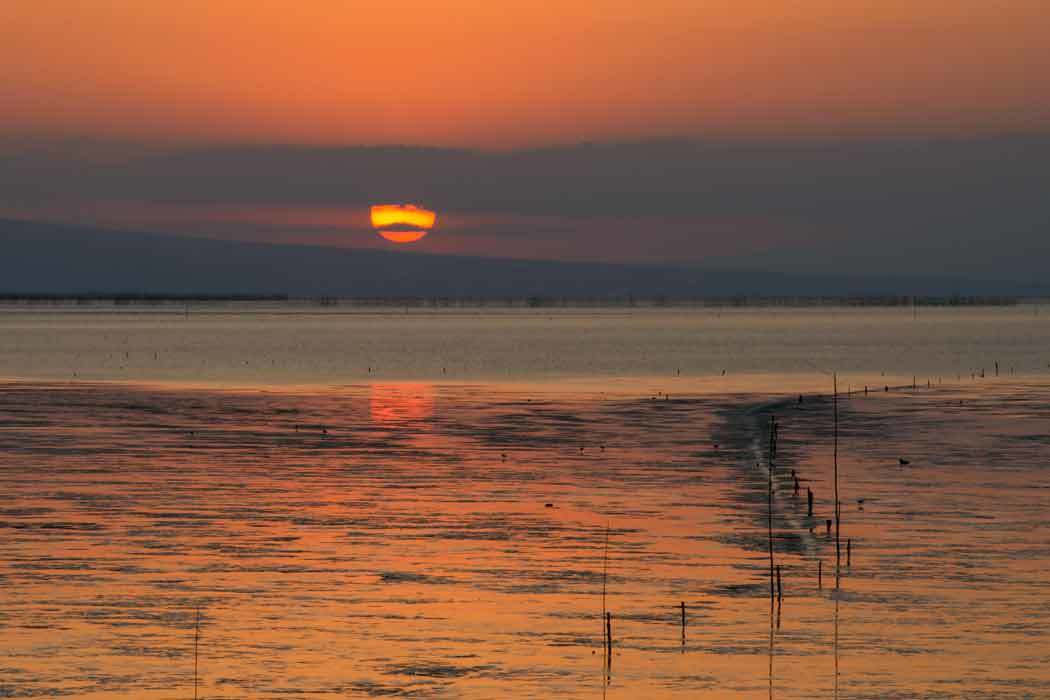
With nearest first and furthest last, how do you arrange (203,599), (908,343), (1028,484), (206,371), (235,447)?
1. (203,599)
2. (1028,484)
3. (235,447)
4. (206,371)
5. (908,343)

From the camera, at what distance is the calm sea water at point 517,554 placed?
782 inches

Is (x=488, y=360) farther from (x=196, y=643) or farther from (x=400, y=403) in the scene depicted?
(x=196, y=643)

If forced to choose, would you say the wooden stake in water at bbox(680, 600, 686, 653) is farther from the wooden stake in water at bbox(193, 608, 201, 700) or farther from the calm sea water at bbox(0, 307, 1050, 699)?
the wooden stake in water at bbox(193, 608, 201, 700)

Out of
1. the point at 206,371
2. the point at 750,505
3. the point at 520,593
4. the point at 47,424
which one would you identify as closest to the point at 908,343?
the point at 206,371

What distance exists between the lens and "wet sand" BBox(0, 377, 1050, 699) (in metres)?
19.8

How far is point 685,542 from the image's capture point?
96.6ft

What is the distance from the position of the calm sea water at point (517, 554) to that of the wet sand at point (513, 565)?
0.23ft

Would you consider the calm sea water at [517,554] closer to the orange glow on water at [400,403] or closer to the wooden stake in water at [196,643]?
the wooden stake in water at [196,643]

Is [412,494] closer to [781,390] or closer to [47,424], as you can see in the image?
[47,424]

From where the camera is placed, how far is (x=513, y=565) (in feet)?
88.4

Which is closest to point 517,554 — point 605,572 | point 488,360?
point 605,572

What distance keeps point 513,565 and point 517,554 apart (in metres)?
1.19

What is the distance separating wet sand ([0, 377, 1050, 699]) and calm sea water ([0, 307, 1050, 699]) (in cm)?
7

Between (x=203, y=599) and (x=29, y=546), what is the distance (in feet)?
19.3
